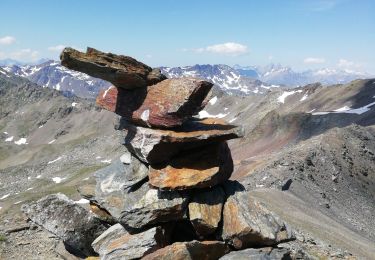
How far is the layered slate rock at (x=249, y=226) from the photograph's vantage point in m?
21.1

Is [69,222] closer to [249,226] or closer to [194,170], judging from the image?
[194,170]

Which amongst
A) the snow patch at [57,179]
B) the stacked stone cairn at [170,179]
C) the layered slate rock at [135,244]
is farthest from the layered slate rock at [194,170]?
the snow patch at [57,179]

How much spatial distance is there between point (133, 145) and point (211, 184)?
428 centimetres

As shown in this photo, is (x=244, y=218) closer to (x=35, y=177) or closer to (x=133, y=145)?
(x=133, y=145)

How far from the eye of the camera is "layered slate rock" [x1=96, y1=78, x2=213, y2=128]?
21.5 m

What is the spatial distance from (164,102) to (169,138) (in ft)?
5.83

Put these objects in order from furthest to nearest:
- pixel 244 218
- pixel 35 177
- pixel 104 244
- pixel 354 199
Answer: pixel 35 177
pixel 354 199
pixel 104 244
pixel 244 218

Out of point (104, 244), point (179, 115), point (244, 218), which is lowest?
point (104, 244)

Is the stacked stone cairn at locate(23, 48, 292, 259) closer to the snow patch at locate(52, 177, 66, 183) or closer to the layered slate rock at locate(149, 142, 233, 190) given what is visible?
the layered slate rock at locate(149, 142, 233, 190)

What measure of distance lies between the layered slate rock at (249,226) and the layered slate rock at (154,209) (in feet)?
7.26

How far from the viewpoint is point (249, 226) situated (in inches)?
823

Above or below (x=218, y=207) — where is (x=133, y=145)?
above

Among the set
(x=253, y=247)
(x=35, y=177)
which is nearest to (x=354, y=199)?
(x=253, y=247)

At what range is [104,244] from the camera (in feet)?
78.0
